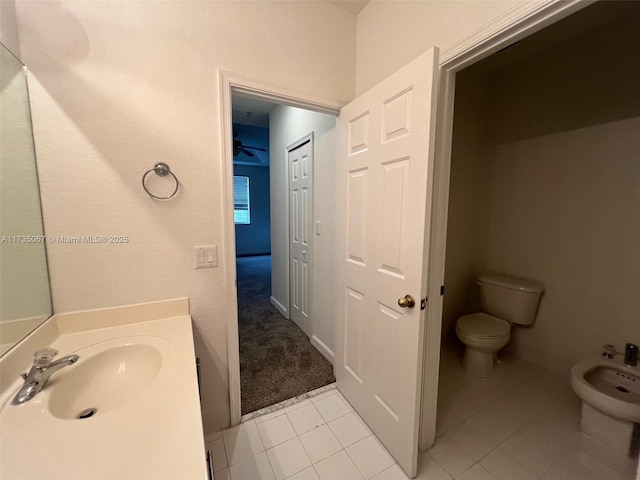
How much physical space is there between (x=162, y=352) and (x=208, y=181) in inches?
32.7

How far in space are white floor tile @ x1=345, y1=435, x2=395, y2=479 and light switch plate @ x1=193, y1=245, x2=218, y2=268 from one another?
4.20 ft

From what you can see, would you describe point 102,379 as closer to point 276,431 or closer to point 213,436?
point 213,436

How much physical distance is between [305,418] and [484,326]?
1.55 metres

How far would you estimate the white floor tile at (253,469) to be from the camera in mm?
1292

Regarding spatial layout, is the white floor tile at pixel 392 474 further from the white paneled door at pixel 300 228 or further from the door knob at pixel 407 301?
the white paneled door at pixel 300 228

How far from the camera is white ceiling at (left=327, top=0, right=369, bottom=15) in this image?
155 centimetres

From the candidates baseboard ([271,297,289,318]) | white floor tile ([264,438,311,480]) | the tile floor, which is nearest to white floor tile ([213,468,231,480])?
the tile floor

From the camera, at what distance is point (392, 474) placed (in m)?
1.30

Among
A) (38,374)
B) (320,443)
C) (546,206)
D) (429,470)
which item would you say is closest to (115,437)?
(38,374)

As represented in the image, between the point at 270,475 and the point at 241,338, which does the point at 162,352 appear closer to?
the point at 270,475

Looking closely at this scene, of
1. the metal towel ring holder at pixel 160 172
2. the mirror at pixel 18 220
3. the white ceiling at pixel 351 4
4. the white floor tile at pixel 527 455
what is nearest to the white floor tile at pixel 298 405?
the white floor tile at pixel 527 455

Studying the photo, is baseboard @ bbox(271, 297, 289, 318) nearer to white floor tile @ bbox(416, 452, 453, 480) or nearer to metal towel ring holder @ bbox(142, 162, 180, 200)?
white floor tile @ bbox(416, 452, 453, 480)

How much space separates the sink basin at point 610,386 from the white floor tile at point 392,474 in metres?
1.09
